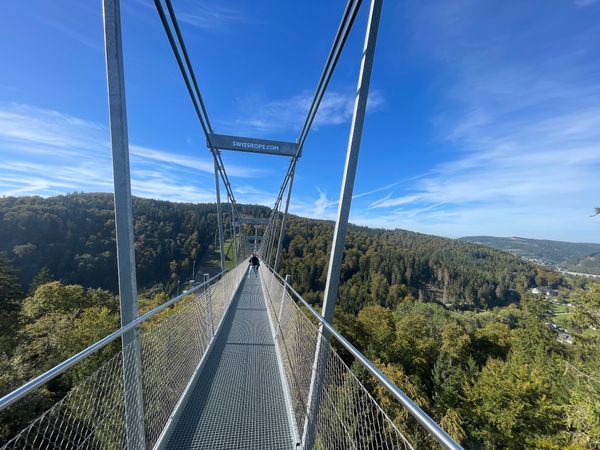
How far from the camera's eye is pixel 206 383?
297 centimetres

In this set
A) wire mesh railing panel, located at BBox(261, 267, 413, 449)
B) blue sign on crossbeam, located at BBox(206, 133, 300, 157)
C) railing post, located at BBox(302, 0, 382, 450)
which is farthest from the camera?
blue sign on crossbeam, located at BBox(206, 133, 300, 157)

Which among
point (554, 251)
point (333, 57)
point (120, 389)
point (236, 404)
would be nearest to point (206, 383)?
point (236, 404)

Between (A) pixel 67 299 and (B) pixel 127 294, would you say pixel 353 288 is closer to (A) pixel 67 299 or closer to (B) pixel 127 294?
(A) pixel 67 299

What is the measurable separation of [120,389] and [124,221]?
1.21 meters

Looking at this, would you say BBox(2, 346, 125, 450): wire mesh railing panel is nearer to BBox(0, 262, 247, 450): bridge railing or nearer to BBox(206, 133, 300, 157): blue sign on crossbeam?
BBox(0, 262, 247, 450): bridge railing

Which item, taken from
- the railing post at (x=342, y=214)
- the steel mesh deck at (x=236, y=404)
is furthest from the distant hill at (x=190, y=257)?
the railing post at (x=342, y=214)

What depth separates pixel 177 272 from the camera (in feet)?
196

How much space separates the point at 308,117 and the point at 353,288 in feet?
200

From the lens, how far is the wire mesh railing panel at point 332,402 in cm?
140

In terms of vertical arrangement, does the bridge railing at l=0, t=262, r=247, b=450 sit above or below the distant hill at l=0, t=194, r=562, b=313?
above

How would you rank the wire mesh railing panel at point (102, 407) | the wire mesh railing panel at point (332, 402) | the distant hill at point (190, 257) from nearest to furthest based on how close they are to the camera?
the wire mesh railing panel at point (332, 402)
the wire mesh railing panel at point (102, 407)
the distant hill at point (190, 257)

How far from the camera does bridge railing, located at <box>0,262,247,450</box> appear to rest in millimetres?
1275

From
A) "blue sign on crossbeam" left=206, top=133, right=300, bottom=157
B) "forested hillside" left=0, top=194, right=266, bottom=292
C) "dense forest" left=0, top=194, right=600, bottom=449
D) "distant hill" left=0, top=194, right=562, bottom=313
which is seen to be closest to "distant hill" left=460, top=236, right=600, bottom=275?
"distant hill" left=0, top=194, right=562, bottom=313

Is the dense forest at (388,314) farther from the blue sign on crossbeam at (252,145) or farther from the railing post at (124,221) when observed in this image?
the railing post at (124,221)
